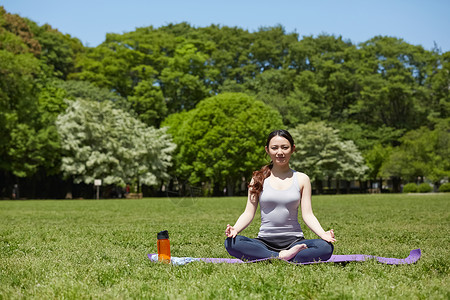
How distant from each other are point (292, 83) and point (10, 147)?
3952 centimetres

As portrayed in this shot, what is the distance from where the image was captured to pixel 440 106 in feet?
218

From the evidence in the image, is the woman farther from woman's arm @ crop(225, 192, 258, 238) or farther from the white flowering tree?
the white flowering tree

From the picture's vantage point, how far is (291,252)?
6.19m

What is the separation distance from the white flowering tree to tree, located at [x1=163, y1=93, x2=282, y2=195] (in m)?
2.84

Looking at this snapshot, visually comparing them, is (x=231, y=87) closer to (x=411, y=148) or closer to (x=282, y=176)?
(x=411, y=148)

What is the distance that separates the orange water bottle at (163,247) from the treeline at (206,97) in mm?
38893

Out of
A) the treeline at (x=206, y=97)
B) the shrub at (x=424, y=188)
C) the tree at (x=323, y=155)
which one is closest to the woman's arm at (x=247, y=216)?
the treeline at (x=206, y=97)

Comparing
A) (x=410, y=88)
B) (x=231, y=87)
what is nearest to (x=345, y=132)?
(x=410, y=88)

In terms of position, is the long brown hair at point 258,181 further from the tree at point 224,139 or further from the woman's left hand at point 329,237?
the tree at point 224,139

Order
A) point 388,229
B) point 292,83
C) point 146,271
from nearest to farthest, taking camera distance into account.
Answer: point 146,271 < point 388,229 < point 292,83

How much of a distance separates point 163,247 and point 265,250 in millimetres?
1317

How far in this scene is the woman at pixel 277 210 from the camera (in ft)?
21.1

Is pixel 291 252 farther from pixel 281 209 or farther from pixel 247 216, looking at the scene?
pixel 247 216

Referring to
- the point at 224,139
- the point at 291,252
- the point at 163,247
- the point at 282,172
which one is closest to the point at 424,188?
the point at 224,139
